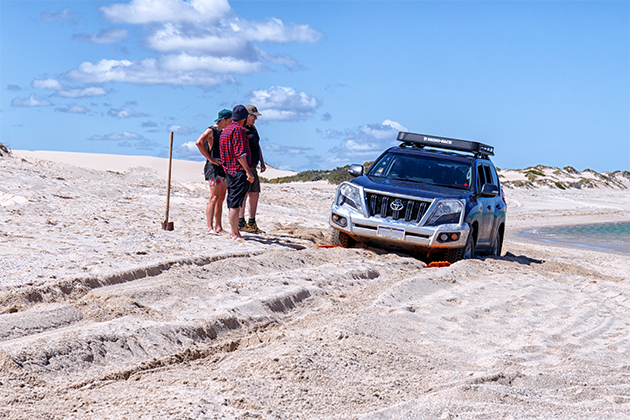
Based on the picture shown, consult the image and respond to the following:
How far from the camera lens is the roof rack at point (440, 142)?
1015 cm

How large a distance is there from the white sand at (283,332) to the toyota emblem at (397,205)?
0.67 meters

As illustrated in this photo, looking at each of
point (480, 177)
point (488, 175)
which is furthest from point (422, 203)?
point (488, 175)

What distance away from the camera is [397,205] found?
8656 millimetres

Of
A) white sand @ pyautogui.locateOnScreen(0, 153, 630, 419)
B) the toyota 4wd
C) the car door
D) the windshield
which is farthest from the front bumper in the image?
the windshield

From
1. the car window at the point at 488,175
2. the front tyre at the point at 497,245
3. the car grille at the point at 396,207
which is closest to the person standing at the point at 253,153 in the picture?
the car grille at the point at 396,207

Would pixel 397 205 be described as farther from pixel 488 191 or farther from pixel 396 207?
pixel 488 191

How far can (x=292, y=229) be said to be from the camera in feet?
38.3

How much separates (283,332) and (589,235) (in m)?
16.6

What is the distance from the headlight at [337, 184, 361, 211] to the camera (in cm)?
889

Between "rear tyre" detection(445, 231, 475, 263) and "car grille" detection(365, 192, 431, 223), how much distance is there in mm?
693

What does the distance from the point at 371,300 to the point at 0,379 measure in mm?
3416

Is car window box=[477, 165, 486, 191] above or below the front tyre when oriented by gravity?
above

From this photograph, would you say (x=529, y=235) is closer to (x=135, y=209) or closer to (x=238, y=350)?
(x=135, y=209)

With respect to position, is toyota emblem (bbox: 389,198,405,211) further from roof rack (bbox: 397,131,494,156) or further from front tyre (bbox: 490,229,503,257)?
front tyre (bbox: 490,229,503,257)
